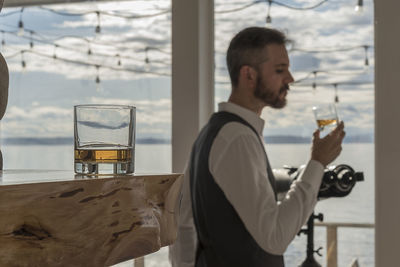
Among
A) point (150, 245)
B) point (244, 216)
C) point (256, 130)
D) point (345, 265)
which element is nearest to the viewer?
point (150, 245)

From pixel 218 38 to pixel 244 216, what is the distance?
56.4 inches

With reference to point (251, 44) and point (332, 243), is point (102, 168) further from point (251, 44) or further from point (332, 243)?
point (332, 243)

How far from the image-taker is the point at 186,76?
283 centimetres

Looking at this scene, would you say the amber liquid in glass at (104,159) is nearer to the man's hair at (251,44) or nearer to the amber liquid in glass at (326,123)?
the man's hair at (251,44)

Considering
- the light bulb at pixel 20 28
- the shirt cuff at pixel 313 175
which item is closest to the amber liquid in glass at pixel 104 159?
the shirt cuff at pixel 313 175

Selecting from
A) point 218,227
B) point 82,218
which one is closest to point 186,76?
point 218,227

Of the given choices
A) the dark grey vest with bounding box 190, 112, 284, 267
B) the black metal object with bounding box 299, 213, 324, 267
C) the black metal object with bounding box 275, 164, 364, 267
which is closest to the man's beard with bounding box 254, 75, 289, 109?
the dark grey vest with bounding box 190, 112, 284, 267

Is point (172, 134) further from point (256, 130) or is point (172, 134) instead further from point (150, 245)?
point (150, 245)

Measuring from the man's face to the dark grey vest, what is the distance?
167 mm

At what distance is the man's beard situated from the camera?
196cm

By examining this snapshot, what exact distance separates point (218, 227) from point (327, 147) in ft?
1.51

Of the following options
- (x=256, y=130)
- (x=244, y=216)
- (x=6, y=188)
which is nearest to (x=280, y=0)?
(x=256, y=130)

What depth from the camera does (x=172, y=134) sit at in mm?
2848

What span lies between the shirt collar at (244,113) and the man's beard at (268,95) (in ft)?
0.21
